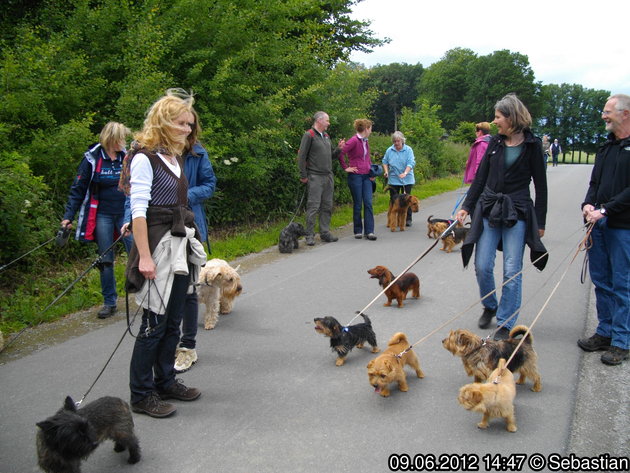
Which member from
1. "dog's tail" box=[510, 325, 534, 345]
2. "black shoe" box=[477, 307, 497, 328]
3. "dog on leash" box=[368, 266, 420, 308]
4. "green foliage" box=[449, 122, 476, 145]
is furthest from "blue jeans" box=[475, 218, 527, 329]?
"green foliage" box=[449, 122, 476, 145]

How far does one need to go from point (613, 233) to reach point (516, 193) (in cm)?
92

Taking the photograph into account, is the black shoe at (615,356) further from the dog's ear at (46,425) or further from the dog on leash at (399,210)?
the dog on leash at (399,210)

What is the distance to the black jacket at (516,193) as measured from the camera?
4867 millimetres

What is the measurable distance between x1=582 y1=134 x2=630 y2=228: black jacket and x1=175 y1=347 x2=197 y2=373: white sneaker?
13.2ft

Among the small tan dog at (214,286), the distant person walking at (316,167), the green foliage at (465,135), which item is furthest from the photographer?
the green foliage at (465,135)

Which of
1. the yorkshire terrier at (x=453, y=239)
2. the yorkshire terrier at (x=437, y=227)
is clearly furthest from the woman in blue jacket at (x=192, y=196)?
the yorkshire terrier at (x=437, y=227)

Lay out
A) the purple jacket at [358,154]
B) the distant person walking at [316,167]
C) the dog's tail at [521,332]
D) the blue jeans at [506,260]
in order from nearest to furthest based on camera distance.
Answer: the dog's tail at [521,332]
the blue jeans at [506,260]
the distant person walking at [316,167]
the purple jacket at [358,154]

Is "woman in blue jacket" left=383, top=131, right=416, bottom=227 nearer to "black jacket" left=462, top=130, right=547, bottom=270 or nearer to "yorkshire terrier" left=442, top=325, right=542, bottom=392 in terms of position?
"black jacket" left=462, top=130, right=547, bottom=270

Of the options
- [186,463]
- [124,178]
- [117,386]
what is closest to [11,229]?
[117,386]

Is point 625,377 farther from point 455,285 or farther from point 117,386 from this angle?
point 117,386

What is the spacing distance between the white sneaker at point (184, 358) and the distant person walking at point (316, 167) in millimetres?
5552

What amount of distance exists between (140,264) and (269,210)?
8800mm

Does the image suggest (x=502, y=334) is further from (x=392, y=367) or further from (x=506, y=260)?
(x=392, y=367)

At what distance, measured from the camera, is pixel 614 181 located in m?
4.54
